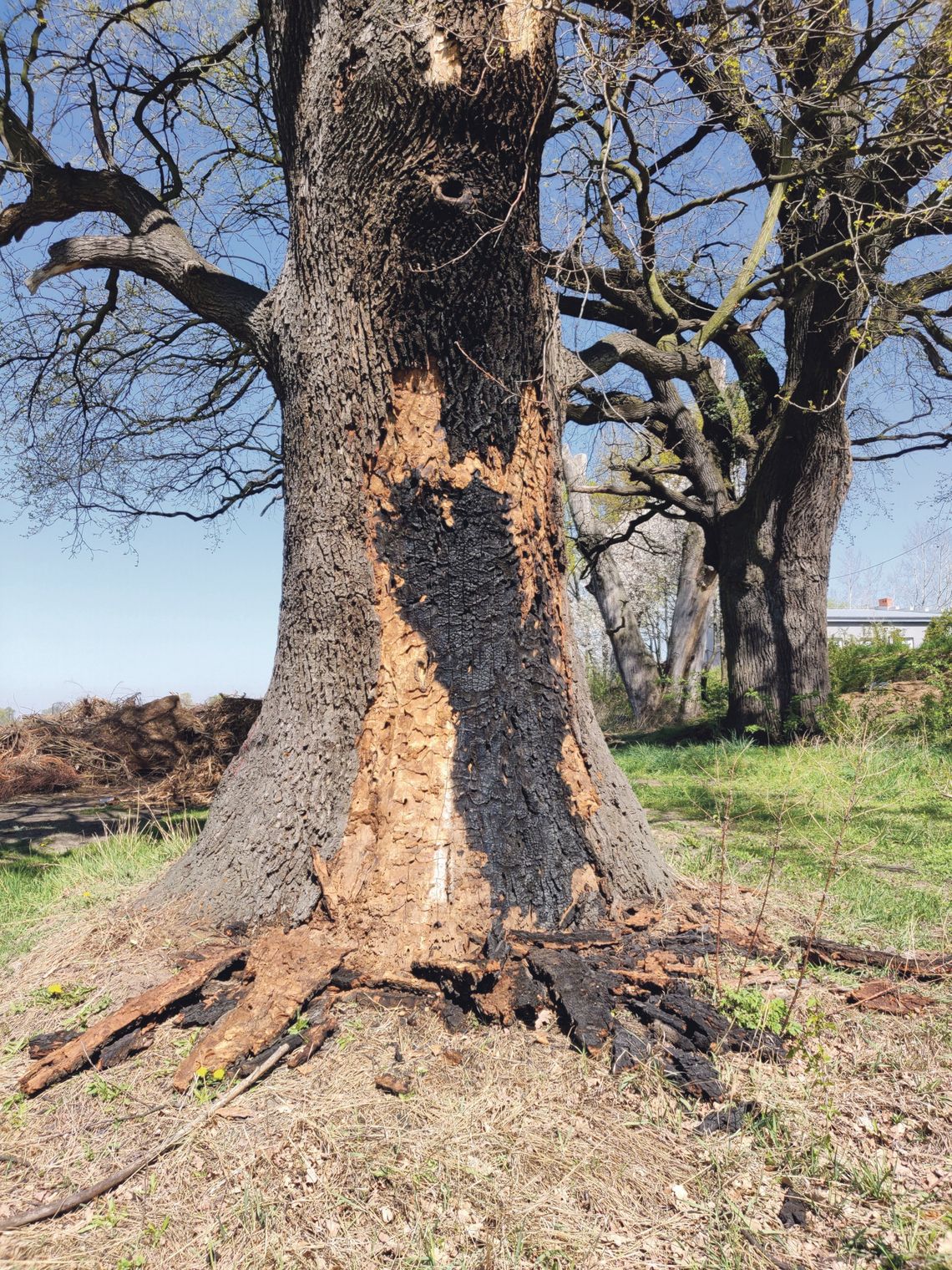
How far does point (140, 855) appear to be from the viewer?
446 cm

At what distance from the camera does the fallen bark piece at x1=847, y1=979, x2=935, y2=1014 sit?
2625 mm

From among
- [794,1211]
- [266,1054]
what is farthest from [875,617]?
[266,1054]

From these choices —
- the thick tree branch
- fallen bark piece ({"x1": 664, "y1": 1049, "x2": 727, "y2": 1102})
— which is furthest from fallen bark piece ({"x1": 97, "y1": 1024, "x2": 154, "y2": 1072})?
the thick tree branch

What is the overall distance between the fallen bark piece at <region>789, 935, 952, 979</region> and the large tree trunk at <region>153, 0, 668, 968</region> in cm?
68

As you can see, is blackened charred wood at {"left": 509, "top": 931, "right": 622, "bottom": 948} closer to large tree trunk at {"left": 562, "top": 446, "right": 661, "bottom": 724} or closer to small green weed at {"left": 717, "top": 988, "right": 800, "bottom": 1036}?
small green weed at {"left": 717, "top": 988, "right": 800, "bottom": 1036}

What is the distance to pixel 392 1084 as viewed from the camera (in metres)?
2.14

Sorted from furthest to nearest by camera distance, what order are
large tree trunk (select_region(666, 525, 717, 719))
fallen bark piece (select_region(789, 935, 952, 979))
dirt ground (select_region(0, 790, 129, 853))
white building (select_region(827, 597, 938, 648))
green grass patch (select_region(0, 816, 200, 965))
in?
white building (select_region(827, 597, 938, 648)), large tree trunk (select_region(666, 525, 717, 719)), dirt ground (select_region(0, 790, 129, 853)), green grass patch (select_region(0, 816, 200, 965)), fallen bark piece (select_region(789, 935, 952, 979))

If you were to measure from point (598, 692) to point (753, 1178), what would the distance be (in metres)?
17.9

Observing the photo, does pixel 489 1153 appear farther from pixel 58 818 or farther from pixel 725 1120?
pixel 58 818

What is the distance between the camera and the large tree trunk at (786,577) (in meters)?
8.67

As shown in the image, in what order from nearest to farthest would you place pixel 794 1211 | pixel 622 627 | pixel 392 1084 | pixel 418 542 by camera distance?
pixel 794 1211
pixel 392 1084
pixel 418 542
pixel 622 627

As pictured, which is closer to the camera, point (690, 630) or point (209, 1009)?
point (209, 1009)

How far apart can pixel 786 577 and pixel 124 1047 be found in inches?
336

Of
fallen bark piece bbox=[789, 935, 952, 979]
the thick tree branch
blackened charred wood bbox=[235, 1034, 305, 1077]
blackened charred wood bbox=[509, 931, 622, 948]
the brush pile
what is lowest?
fallen bark piece bbox=[789, 935, 952, 979]
